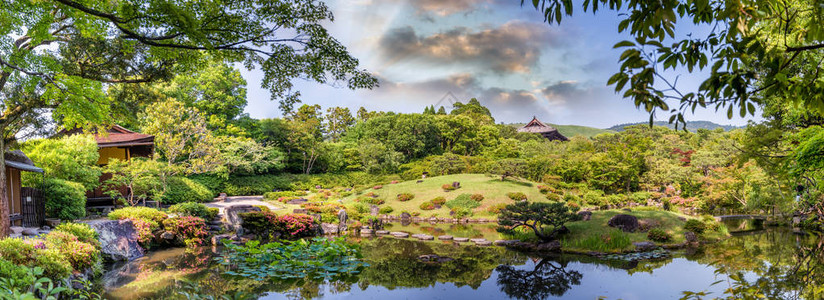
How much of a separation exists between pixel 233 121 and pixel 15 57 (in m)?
19.1

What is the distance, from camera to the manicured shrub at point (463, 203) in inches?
709

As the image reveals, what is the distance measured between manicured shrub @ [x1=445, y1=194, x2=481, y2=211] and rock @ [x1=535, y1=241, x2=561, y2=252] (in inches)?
298

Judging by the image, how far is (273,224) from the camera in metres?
A: 12.2

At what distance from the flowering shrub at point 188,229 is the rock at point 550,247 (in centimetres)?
914

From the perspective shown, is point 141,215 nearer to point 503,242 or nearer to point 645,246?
point 503,242

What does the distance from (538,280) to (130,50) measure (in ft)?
25.8

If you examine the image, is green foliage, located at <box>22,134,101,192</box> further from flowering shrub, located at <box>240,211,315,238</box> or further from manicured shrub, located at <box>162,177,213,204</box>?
flowering shrub, located at <box>240,211,315,238</box>

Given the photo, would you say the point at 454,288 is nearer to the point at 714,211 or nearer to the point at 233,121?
the point at 714,211

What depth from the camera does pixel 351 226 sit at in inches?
563

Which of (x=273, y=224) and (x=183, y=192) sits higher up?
(x=183, y=192)

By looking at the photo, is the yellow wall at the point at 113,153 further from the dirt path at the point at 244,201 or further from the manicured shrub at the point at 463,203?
the manicured shrub at the point at 463,203

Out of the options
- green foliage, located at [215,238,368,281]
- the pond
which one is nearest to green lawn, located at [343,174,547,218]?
the pond

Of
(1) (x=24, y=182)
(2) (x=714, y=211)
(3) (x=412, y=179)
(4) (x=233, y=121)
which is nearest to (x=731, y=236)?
(2) (x=714, y=211)

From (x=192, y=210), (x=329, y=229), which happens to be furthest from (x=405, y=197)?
(x=192, y=210)
